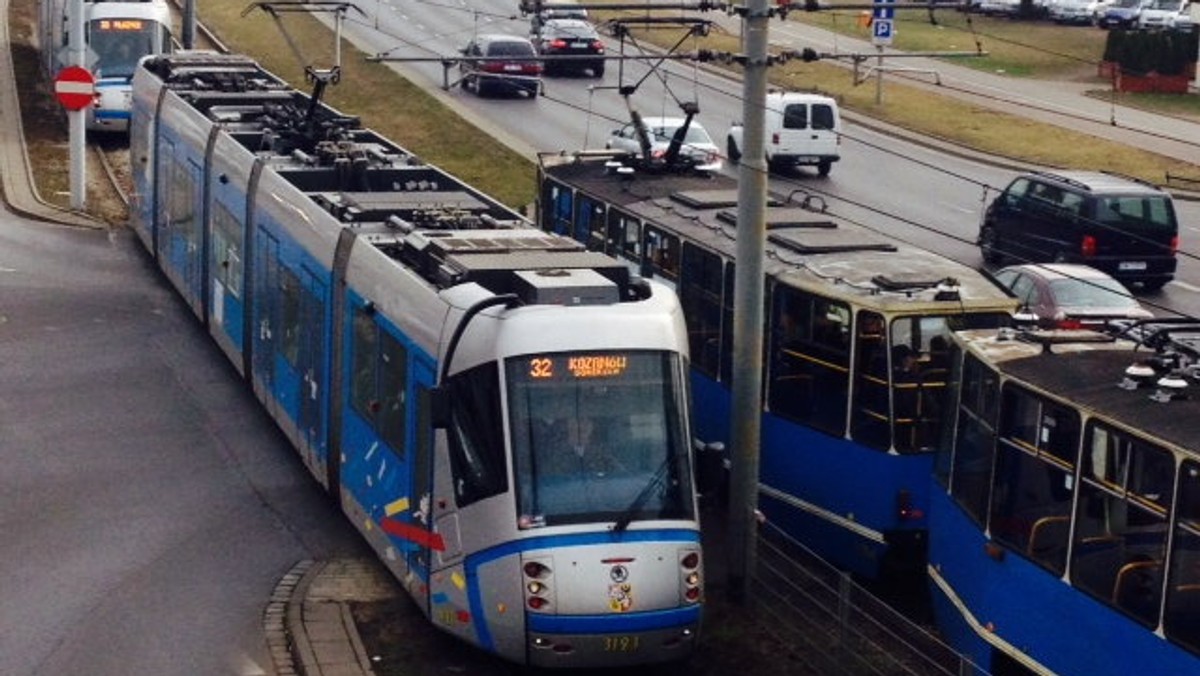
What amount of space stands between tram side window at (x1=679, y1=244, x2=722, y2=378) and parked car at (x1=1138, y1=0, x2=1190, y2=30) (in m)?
52.0

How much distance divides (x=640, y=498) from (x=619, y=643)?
1.08 meters

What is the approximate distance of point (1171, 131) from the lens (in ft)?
184

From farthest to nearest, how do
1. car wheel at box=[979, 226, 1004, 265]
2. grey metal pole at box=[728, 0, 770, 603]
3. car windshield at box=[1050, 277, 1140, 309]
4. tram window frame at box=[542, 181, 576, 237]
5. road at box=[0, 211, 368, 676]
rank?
car wheel at box=[979, 226, 1004, 265]
car windshield at box=[1050, 277, 1140, 309]
tram window frame at box=[542, 181, 576, 237]
grey metal pole at box=[728, 0, 770, 603]
road at box=[0, 211, 368, 676]

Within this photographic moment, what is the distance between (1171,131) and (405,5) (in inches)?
1157

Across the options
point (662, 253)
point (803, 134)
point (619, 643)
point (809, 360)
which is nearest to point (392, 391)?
point (619, 643)

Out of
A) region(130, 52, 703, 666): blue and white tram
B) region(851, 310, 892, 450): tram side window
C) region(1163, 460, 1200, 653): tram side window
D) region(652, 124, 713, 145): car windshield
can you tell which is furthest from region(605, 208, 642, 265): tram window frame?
region(652, 124, 713, 145): car windshield

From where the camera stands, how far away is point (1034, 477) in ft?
53.2

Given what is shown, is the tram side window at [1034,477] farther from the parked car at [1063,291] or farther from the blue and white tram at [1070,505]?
the parked car at [1063,291]

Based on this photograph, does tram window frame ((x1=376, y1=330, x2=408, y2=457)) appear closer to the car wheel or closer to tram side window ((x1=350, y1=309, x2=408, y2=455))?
tram side window ((x1=350, y1=309, x2=408, y2=455))

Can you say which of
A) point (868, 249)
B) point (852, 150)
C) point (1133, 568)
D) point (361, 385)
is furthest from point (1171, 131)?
point (1133, 568)

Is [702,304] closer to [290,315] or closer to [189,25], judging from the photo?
[290,315]

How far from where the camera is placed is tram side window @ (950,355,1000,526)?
17109 millimetres

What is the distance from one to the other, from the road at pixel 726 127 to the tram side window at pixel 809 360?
41.3ft

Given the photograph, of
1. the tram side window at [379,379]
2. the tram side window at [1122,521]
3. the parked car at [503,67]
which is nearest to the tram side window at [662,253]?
the tram side window at [379,379]
